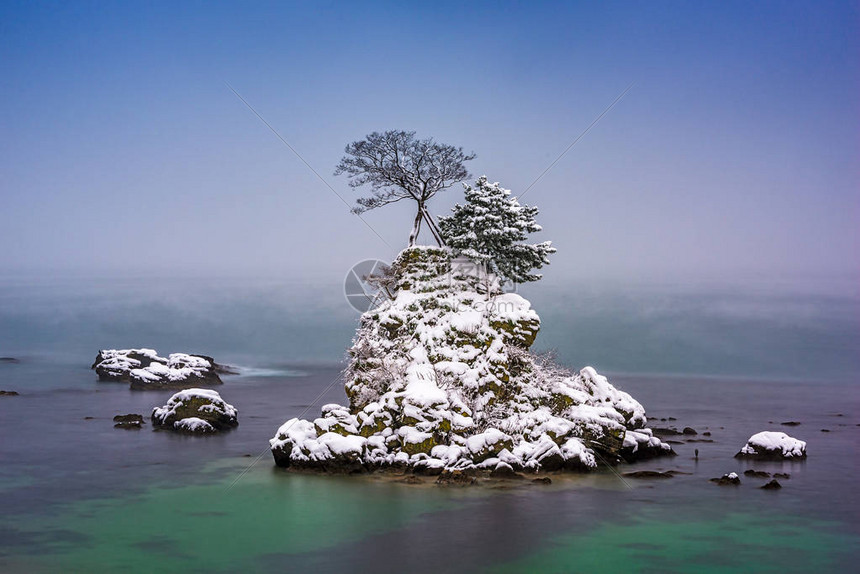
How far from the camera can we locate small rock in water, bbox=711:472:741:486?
30.3m

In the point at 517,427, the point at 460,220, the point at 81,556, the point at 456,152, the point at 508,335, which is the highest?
the point at 456,152

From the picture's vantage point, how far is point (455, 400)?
32000 millimetres

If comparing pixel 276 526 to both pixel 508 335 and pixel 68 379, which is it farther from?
pixel 68 379

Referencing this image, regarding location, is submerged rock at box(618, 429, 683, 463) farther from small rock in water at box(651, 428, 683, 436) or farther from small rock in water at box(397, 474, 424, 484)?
small rock in water at box(397, 474, 424, 484)

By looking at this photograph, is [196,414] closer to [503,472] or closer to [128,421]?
[128,421]

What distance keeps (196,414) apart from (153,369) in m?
18.6

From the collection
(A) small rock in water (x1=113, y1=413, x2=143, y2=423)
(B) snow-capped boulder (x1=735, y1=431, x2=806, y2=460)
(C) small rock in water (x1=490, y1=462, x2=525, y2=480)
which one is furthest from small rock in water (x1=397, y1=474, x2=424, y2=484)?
(A) small rock in water (x1=113, y1=413, x2=143, y2=423)

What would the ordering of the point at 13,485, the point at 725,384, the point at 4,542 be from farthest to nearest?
the point at 725,384 → the point at 13,485 → the point at 4,542

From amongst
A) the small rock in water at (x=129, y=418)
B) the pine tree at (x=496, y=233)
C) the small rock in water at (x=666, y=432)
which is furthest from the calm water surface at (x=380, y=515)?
the pine tree at (x=496, y=233)

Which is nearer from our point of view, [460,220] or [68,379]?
[460,220]

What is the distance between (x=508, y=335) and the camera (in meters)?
35.3

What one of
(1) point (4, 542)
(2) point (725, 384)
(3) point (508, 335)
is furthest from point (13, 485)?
(2) point (725, 384)

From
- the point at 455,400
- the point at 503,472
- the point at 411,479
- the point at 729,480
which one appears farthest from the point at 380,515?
the point at 729,480

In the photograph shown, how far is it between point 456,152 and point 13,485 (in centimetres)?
2408
